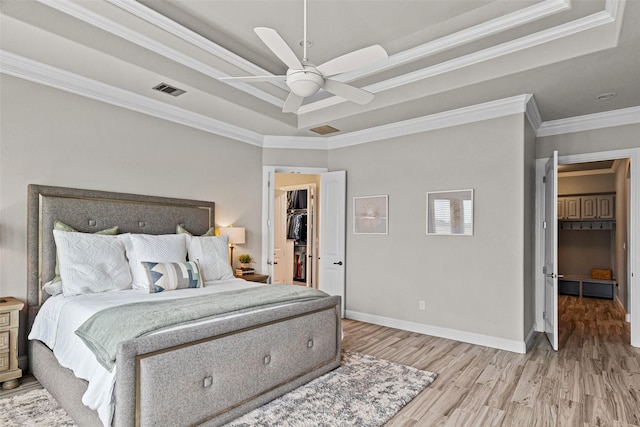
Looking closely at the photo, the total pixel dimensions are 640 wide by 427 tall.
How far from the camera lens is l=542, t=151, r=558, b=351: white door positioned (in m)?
3.85

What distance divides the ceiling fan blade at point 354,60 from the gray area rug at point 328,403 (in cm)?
229

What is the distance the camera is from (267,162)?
5262 mm

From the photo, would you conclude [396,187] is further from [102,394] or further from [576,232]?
[576,232]

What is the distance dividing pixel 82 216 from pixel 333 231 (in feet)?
10.2

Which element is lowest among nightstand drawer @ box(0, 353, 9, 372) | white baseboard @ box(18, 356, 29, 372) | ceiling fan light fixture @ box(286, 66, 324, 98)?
white baseboard @ box(18, 356, 29, 372)

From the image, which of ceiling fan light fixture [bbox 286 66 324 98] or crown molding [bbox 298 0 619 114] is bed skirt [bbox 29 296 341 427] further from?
crown molding [bbox 298 0 619 114]

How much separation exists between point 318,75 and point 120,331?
1919mm

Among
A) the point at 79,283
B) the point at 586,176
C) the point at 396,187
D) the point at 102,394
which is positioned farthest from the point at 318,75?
the point at 586,176

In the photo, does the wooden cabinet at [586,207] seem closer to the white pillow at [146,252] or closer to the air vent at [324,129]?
the air vent at [324,129]

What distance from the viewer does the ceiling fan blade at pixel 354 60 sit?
2221 millimetres

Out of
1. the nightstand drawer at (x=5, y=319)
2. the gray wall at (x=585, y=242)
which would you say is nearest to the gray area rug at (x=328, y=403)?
the nightstand drawer at (x=5, y=319)

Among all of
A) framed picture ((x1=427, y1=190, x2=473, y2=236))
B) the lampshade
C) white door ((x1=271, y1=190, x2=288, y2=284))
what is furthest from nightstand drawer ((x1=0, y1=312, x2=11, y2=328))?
white door ((x1=271, y1=190, x2=288, y2=284))

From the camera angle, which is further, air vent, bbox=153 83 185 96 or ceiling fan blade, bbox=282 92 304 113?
air vent, bbox=153 83 185 96

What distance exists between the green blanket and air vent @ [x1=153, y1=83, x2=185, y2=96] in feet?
6.79
